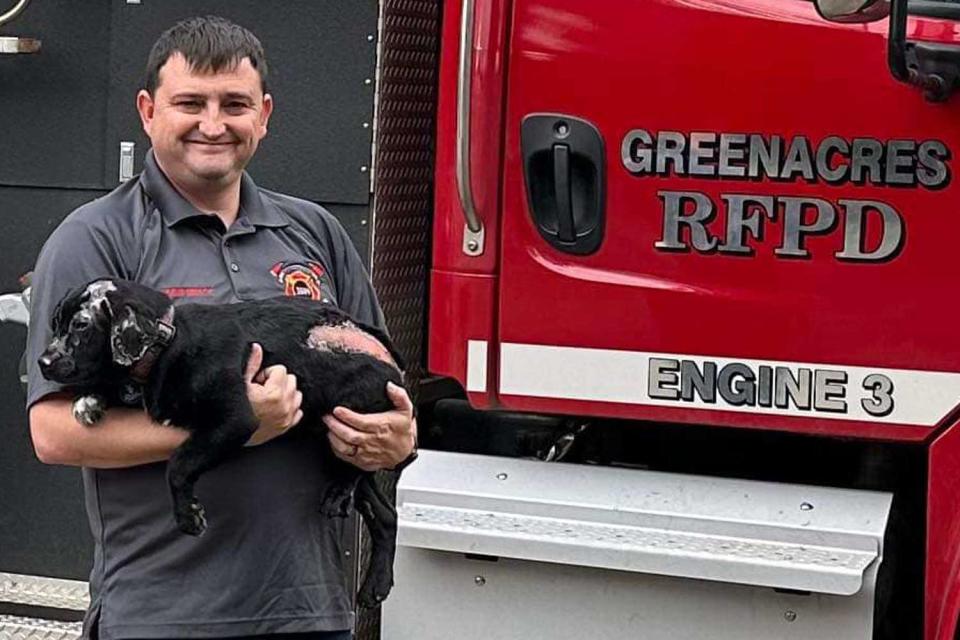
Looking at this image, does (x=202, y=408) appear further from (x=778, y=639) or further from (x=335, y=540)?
(x=778, y=639)

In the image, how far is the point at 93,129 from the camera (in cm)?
414

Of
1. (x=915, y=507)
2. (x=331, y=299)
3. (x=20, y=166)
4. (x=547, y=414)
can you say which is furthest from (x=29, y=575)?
(x=915, y=507)

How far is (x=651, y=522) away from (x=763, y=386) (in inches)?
12.4

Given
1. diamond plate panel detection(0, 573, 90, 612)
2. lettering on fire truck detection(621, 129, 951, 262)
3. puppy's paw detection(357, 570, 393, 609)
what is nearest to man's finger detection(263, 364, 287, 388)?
puppy's paw detection(357, 570, 393, 609)

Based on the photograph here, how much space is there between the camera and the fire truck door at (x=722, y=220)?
314 cm

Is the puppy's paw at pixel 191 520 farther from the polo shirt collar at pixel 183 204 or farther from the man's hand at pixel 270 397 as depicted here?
the polo shirt collar at pixel 183 204

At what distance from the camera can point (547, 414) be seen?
11.3ft

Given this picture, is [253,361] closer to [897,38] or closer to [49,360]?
[49,360]

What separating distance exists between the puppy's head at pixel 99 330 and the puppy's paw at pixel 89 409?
0.18 ft

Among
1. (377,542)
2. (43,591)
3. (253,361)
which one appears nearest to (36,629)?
(43,591)

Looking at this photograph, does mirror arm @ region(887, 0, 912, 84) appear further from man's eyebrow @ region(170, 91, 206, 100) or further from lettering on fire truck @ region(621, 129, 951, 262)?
man's eyebrow @ region(170, 91, 206, 100)

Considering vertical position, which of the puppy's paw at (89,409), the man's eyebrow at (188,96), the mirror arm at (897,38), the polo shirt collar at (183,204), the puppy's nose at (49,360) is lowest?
the puppy's paw at (89,409)

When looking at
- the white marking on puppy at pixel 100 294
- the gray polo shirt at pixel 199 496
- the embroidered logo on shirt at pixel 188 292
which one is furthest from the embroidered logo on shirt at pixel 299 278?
the white marking on puppy at pixel 100 294

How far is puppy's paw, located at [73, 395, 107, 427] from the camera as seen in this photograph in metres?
2.53
